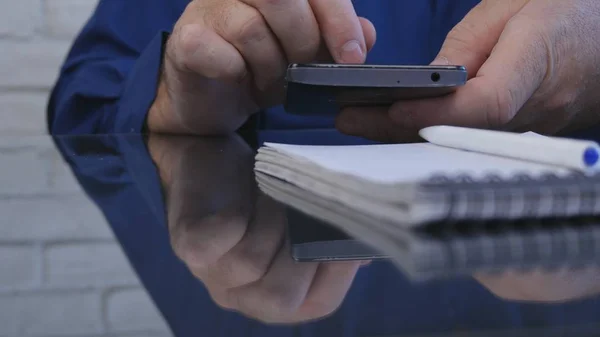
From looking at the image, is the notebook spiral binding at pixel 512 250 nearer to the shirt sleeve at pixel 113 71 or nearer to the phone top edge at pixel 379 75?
the phone top edge at pixel 379 75

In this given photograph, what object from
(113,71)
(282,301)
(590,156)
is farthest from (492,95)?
(113,71)

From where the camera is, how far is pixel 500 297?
0.19 m

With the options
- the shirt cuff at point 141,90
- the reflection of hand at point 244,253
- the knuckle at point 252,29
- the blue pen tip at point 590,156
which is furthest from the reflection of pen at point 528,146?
the shirt cuff at point 141,90

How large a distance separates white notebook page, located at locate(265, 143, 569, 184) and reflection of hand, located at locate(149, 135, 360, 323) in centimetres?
3

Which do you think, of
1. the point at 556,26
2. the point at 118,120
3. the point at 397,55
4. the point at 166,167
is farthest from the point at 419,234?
the point at 397,55

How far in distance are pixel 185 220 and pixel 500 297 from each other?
6.2 inches

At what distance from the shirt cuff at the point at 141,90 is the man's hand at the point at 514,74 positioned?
0.32 metres

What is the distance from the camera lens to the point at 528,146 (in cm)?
30

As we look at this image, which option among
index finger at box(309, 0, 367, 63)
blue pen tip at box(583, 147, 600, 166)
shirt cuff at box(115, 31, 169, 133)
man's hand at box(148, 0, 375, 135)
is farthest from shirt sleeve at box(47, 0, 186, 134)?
blue pen tip at box(583, 147, 600, 166)

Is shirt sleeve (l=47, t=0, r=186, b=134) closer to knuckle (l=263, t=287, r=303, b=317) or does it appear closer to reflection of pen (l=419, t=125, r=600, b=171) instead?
reflection of pen (l=419, t=125, r=600, b=171)

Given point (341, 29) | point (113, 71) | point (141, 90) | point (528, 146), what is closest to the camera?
point (528, 146)

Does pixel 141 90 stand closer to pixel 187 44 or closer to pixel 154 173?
pixel 187 44

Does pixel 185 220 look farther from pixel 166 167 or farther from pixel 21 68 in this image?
pixel 21 68

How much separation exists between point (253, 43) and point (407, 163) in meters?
0.31
